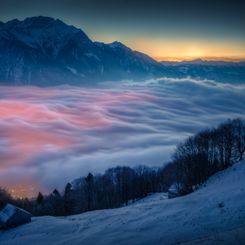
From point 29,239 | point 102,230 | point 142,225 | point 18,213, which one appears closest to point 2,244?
point 29,239

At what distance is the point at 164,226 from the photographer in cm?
3550

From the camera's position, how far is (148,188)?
384 feet

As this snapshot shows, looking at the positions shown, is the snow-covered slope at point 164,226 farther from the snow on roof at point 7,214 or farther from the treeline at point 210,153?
the treeline at point 210,153

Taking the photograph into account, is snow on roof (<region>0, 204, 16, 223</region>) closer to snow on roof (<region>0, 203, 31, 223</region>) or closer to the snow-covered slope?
snow on roof (<region>0, 203, 31, 223</region>)

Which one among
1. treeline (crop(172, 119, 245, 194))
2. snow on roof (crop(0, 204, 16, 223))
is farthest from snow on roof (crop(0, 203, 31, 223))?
treeline (crop(172, 119, 245, 194))

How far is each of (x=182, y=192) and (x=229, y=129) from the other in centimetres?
1835

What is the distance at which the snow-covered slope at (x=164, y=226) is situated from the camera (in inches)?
1225

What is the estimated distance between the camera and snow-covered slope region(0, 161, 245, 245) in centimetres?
3111

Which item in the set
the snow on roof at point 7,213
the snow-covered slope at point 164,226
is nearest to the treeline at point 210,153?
the snow-covered slope at point 164,226

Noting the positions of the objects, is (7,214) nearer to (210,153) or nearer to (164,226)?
(164,226)

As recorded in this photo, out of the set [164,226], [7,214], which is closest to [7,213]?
[7,214]

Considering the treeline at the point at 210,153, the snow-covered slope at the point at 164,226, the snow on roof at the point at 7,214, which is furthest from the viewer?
the treeline at the point at 210,153

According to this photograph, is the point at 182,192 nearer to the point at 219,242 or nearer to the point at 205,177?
the point at 205,177

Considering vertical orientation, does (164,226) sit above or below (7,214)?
above
